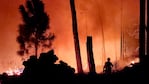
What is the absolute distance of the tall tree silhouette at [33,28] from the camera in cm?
1756

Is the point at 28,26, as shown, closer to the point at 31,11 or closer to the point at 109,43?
the point at 31,11

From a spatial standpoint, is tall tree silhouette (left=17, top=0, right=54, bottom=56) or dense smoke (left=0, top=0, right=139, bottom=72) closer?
tall tree silhouette (left=17, top=0, right=54, bottom=56)

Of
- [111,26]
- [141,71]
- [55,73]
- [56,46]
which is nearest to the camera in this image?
[55,73]

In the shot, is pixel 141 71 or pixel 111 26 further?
pixel 111 26

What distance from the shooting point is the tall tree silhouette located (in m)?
17.6

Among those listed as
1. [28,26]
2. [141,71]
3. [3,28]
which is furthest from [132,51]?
[141,71]

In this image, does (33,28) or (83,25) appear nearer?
(33,28)

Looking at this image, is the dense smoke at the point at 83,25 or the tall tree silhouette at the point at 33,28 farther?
the dense smoke at the point at 83,25

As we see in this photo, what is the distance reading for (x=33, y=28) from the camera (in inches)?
705

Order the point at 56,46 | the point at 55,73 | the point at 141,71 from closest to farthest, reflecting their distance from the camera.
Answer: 1. the point at 55,73
2. the point at 141,71
3. the point at 56,46

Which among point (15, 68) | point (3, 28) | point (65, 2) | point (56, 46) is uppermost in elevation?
point (65, 2)

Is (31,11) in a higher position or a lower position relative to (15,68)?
higher

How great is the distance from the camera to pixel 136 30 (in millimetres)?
21078

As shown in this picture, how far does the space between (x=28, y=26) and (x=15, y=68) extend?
300 centimetres
